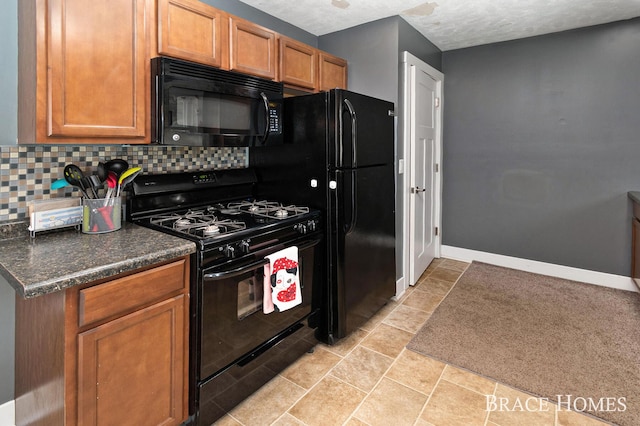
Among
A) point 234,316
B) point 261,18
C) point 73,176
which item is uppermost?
point 261,18

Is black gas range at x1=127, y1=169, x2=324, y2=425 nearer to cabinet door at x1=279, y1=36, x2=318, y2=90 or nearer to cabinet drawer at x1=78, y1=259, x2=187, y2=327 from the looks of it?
cabinet drawer at x1=78, y1=259, x2=187, y2=327

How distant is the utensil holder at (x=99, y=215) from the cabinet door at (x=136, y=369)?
0.53 meters

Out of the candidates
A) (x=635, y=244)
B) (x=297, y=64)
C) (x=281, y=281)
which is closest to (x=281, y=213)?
(x=281, y=281)

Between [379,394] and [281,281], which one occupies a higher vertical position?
[281,281]

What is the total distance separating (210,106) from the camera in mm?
1880

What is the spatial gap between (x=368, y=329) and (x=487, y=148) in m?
2.53

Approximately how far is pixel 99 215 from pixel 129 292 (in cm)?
54

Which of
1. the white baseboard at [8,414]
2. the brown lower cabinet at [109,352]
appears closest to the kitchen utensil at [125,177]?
the brown lower cabinet at [109,352]

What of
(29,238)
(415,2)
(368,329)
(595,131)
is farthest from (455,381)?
(595,131)

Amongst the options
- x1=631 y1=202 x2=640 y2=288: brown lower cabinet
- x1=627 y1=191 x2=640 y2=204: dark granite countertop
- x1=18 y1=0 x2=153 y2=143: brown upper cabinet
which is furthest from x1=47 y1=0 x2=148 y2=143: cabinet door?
x1=631 y1=202 x2=640 y2=288: brown lower cabinet

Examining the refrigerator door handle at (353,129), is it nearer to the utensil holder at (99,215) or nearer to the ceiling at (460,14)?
the ceiling at (460,14)

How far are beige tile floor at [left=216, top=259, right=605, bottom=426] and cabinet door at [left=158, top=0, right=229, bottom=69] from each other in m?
1.84

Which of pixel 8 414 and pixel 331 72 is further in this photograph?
pixel 331 72

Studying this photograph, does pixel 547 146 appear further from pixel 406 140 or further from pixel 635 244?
pixel 406 140
